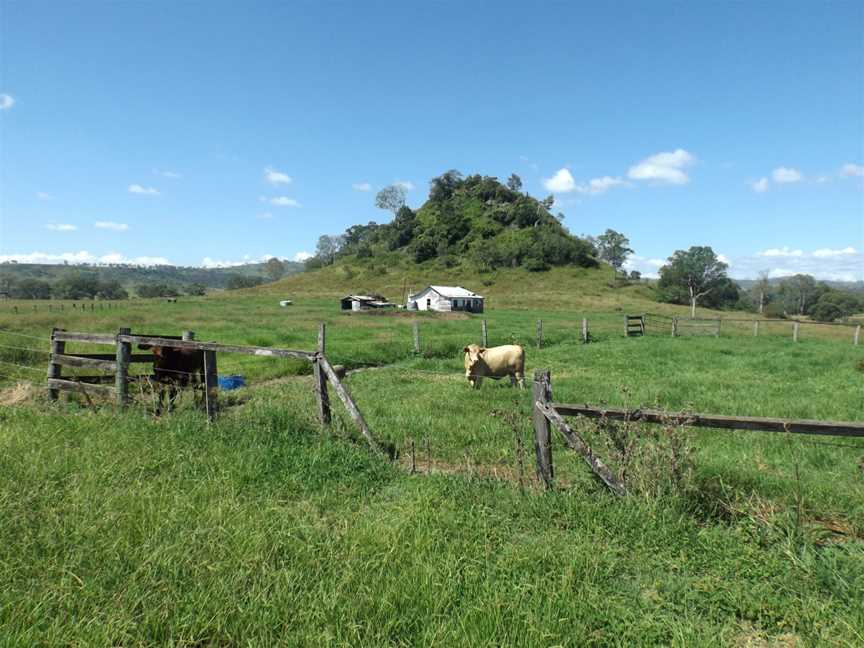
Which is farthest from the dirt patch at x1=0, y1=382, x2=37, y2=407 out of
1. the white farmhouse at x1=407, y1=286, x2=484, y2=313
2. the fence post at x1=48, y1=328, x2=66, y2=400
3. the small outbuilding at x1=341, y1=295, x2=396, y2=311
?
the white farmhouse at x1=407, y1=286, x2=484, y2=313

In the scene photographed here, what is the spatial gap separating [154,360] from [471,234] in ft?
461

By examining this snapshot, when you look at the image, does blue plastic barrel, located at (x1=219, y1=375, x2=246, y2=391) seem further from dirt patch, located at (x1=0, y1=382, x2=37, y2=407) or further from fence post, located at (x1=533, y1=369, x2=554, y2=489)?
fence post, located at (x1=533, y1=369, x2=554, y2=489)

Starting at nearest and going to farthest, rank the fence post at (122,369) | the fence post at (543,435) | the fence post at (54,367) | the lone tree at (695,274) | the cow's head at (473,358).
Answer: the fence post at (543,435), the fence post at (122,369), the fence post at (54,367), the cow's head at (473,358), the lone tree at (695,274)

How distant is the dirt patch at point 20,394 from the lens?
9.29 meters

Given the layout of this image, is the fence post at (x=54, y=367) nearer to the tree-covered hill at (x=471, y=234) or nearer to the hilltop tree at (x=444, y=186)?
the tree-covered hill at (x=471, y=234)

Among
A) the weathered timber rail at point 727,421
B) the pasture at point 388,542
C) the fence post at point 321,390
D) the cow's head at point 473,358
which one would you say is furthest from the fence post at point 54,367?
the weathered timber rail at point 727,421

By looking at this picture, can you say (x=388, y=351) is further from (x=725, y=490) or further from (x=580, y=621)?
(x=580, y=621)

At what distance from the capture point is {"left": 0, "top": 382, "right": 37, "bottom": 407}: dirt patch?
929 centimetres

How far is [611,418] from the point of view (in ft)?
16.4

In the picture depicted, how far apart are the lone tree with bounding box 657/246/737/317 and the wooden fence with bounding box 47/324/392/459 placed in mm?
113195

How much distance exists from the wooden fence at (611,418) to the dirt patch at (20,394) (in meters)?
9.88

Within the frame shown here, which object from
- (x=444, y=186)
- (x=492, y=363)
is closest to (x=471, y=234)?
(x=444, y=186)

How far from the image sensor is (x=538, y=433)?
529 cm

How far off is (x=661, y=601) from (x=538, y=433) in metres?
2.06
